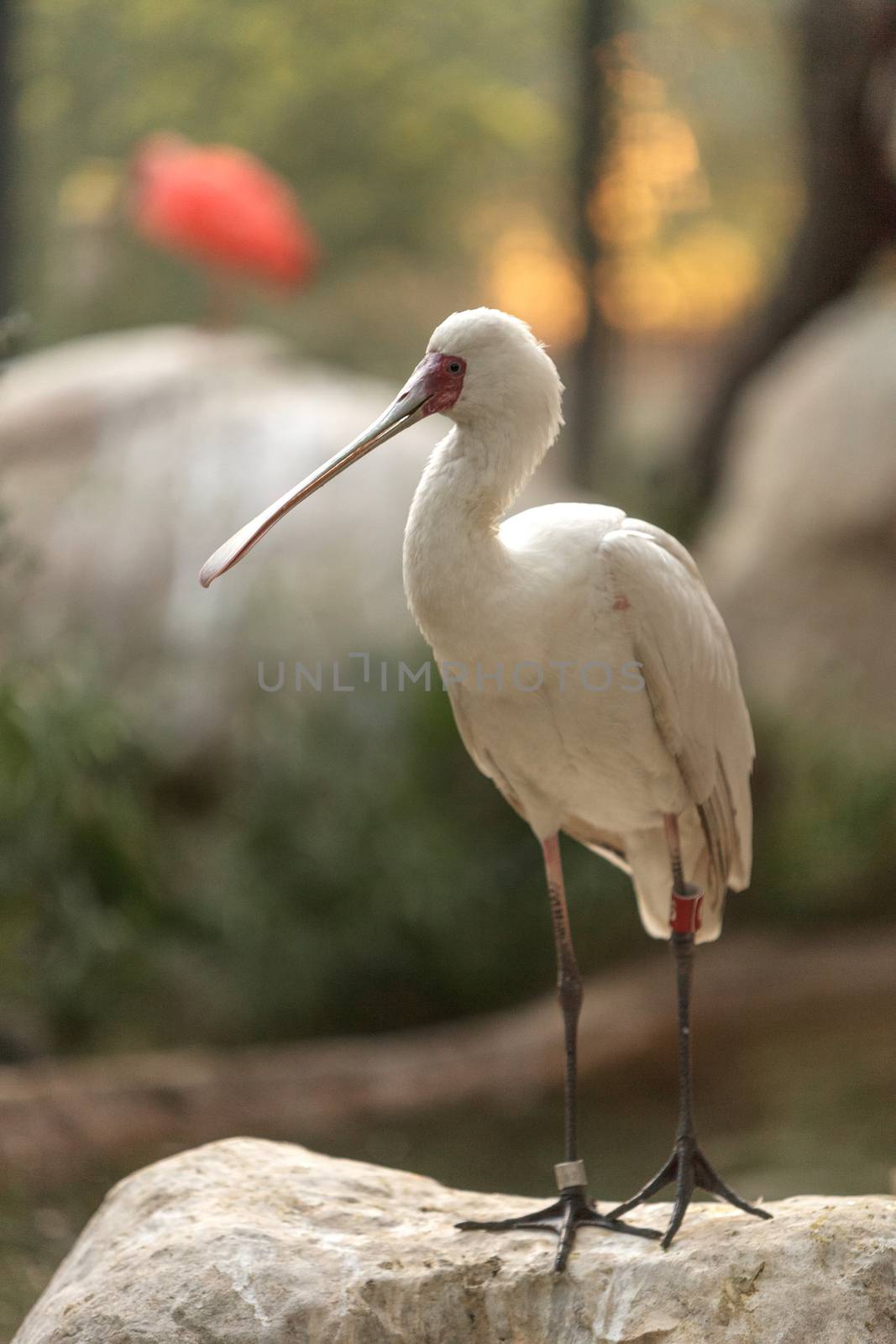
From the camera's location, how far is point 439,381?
2.43 m

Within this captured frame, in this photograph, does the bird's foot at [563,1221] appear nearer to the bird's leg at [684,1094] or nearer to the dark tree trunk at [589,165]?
the bird's leg at [684,1094]

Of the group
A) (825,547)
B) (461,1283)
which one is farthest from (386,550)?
(461,1283)

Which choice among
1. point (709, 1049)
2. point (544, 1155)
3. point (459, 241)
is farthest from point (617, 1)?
point (544, 1155)

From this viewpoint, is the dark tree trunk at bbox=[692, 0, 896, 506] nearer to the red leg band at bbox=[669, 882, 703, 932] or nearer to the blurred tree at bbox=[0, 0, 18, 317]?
the blurred tree at bbox=[0, 0, 18, 317]

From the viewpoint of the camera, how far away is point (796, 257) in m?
7.22

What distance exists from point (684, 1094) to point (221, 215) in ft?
15.2

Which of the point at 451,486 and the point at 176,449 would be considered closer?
the point at 451,486

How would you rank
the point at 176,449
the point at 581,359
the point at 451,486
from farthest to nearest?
the point at 581,359 → the point at 176,449 → the point at 451,486

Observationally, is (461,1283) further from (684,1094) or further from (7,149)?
(7,149)

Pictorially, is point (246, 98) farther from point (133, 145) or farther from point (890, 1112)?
point (890, 1112)

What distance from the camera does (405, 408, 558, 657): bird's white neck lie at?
2373 millimetres

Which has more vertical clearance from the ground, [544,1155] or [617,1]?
[617,1]

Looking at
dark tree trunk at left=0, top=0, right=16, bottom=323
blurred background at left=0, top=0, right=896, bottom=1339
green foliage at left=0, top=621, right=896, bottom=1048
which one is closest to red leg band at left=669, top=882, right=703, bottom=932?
blurred background at left=0, top=0, right=896, bottom=1339

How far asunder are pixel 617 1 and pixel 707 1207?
554 cm
